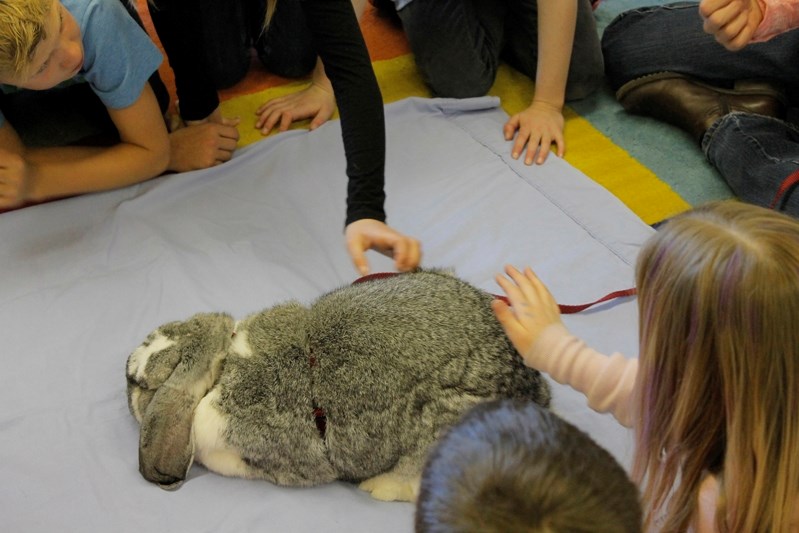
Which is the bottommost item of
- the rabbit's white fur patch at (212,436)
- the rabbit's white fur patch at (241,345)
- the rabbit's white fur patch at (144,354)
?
the rabbit's white fur patch at (212,436)

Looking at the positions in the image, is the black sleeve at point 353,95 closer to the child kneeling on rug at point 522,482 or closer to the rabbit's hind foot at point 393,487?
the rabbit's hind foot at point 393,487

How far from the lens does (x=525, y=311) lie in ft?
3.85

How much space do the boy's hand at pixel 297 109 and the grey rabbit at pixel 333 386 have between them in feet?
3.10

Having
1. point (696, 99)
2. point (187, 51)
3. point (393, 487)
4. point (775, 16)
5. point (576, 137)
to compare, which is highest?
point (775, 16)

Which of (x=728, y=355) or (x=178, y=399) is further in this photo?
(x=178, y=399)

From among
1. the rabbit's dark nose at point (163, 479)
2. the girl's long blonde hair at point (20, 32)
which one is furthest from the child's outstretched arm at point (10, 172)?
the rabbit's dark nose at point (163, 479)

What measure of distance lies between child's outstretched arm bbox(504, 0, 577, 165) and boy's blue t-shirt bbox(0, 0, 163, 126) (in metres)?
0.91

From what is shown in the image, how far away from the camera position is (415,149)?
6.19 feet

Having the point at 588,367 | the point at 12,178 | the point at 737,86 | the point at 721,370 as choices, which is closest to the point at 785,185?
the point at 737,86

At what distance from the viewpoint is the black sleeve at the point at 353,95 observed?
137cm

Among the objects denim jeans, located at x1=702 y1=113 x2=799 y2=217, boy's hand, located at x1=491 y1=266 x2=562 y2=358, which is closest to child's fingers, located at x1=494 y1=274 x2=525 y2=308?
boy's hand, located at x1=491 y1=266 x2=562 y2=358

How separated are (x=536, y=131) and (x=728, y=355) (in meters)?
1.15

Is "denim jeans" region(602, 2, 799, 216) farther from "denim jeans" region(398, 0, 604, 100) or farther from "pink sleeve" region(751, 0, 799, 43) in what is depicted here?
"pink sleeve" region(751, 0, 799, 43)

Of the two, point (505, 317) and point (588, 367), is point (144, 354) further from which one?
point (588, 367)
